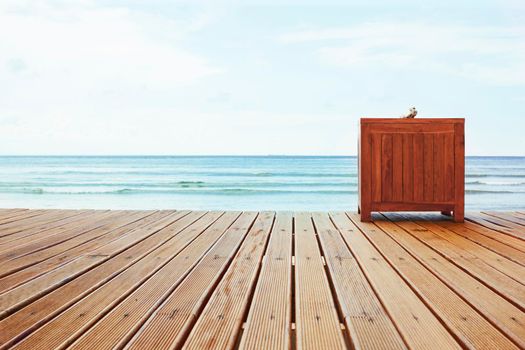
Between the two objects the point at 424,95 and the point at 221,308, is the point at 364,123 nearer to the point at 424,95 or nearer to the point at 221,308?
the point at 221,308

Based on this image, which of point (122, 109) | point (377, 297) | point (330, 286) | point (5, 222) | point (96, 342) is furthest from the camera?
point (122, 109)

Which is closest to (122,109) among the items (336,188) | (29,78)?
(29,78)

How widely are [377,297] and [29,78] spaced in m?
23.1

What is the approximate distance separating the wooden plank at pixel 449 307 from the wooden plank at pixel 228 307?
1.83 feet

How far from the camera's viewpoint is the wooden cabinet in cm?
288

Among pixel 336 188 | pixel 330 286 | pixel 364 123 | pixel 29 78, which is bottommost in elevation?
pixel 336 188

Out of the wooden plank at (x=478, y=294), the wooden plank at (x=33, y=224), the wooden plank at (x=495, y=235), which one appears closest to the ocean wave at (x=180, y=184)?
the wooden plank at (x=33, y=224)

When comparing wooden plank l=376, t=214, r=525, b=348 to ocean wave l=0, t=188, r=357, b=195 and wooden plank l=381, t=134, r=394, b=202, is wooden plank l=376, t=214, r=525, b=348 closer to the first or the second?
wooden plank l=381, t=134, r=394, b=202

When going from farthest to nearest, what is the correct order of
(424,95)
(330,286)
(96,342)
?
(424,95) → (330,286) → (96,342)

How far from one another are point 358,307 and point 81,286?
3.12 ft

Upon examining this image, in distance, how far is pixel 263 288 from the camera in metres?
1.36

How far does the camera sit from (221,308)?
1166 millimetres

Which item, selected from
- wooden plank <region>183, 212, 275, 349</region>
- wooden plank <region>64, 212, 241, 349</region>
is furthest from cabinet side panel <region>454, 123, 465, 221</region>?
wooden plank <region>64, 212, 241, 349</region>

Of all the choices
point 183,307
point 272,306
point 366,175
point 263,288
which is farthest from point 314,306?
point 366,175
